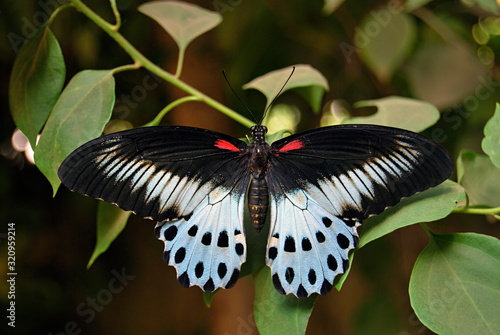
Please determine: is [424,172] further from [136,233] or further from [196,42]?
[136,233]

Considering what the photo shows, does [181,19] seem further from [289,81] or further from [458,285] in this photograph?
[458,285]

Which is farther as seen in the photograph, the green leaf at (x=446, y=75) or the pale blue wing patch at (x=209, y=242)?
the green leaf at (x=446, y=75)

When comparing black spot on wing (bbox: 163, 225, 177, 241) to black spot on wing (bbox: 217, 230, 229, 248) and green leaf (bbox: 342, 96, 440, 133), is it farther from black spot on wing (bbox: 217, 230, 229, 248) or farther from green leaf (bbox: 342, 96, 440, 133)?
green leaf (bbox: 342, 96, 440, 133)

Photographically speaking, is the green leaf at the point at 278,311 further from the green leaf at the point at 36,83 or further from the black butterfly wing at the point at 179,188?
the green leaf at the point at 36,83

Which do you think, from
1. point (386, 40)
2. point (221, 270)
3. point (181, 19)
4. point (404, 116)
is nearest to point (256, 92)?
point (386, 40)

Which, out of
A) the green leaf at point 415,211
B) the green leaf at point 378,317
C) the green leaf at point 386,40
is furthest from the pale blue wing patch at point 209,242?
the green leaf at point 378,317
